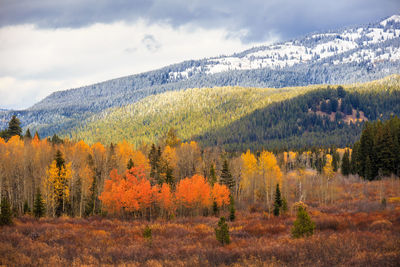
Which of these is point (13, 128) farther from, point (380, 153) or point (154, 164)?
point (380, 153)

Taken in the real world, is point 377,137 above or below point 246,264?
above

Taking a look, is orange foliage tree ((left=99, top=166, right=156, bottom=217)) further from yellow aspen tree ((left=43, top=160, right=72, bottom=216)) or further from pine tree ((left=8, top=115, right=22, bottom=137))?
pine tree ((left=8, top=115, right=22, bottom=137))

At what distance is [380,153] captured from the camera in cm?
7394

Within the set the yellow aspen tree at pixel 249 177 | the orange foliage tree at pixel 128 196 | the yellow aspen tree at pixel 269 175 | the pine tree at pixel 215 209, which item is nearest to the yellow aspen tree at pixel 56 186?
the orange foliage tree at pixel 128 196

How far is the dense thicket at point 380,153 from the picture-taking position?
240 feet

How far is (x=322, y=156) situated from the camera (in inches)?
5920

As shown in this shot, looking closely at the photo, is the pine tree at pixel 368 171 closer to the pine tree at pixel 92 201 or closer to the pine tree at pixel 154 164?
the pine tree at pixel 154 164

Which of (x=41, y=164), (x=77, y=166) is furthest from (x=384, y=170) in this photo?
(x=41, y=164)

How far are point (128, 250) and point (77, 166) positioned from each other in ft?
156

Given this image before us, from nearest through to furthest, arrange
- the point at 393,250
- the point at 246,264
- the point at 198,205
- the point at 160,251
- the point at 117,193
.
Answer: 1. the point at 246,264
2. the point at 393,250
3. the point at 160,251
4. the point at 117,193
5. the point at 198,205

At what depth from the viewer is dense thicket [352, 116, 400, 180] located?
73.2 metres

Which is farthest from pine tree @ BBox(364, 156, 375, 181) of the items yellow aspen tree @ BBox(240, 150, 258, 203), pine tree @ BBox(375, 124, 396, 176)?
yellow aspen tree @ BBox(240, 150, 258, 203)

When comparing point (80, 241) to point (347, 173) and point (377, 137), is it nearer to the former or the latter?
point (377, 137)

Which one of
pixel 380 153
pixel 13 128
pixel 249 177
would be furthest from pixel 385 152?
pixel 13 128
